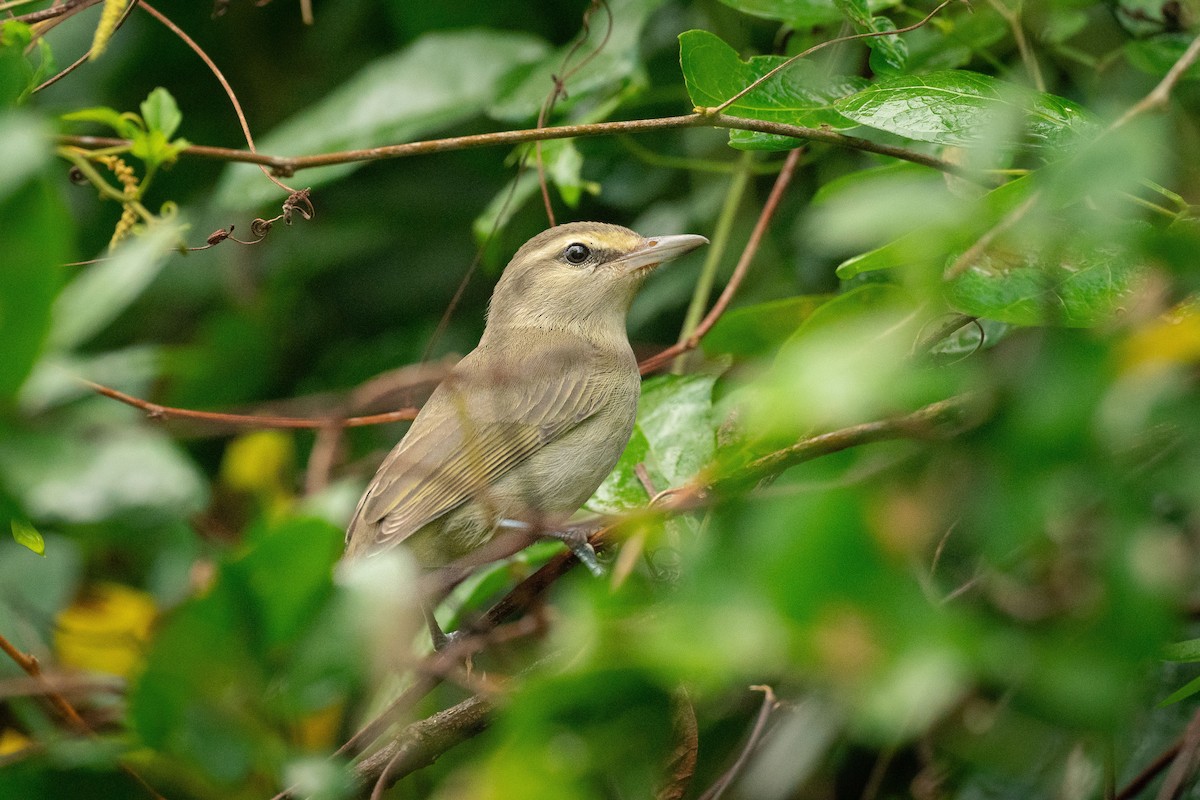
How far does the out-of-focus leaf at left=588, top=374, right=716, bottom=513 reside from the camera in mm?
3547

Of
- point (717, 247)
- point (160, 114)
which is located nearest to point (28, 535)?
point (160, 114)

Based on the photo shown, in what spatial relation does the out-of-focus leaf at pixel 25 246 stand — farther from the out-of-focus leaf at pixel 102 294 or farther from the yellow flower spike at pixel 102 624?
the yellow flower spike at pixel 102 624

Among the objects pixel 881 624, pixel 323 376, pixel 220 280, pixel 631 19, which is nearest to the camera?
pixel 881 624

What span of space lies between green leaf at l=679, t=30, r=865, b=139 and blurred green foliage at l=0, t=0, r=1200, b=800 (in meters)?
0.01

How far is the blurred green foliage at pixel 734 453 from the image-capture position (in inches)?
50.4

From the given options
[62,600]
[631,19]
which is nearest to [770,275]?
[631,19]

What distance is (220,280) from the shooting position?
554 centimetres

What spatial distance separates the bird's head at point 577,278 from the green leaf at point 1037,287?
2135 mm

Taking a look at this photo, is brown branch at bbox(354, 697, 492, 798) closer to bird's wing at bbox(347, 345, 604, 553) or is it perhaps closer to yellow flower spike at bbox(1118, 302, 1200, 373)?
bird's wing at bbox(347, 345, 604, 553)

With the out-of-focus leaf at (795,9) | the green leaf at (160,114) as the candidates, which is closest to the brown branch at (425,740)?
the green leaf at (160,114)

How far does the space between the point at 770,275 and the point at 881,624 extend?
3.27 meters

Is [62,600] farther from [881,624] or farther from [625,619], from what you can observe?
[881,624]

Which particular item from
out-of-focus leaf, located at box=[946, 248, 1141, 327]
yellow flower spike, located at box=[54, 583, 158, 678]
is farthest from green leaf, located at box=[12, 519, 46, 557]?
out-of-focus leaf, located at box=[946, 248, 1141, 327]

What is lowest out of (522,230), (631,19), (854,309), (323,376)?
(323,376)
